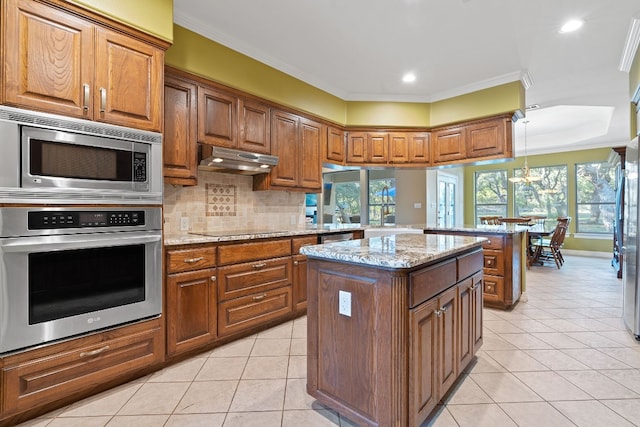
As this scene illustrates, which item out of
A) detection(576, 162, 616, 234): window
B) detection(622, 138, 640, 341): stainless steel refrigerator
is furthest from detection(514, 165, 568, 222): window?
detection(622, 138, 640, 341): stainless steel refrigerator

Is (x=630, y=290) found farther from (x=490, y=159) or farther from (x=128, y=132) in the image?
(x=128, y=132)

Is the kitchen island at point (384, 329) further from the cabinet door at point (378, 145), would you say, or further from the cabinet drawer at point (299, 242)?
the cabinet door at point (378, 145)

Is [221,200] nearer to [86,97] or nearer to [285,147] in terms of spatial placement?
[285,147]

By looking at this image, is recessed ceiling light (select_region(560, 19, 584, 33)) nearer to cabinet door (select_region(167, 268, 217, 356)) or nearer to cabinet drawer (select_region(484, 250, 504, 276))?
cabinet drawer (select_region(484, 250, 504, 276))

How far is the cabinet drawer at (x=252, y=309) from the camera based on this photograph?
2.55 m

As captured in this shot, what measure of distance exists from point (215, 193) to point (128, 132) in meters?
1.25

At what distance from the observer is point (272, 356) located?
2.43 metres

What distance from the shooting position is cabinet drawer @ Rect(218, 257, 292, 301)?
2533mm

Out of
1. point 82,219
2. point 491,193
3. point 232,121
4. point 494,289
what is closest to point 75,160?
point 82,219

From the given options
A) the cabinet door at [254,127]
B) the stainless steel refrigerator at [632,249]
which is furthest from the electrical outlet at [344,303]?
the stainless steel refrigerator at [632,249]

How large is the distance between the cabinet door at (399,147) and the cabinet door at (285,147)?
1.45 metres

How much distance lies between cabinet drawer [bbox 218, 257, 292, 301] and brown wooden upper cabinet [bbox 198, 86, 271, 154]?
1.14 metres

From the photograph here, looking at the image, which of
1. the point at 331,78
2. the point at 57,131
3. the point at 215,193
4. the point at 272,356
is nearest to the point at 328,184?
the point at 331,78

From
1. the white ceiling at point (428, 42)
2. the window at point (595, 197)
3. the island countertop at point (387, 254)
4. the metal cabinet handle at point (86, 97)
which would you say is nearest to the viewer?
the island countertop at point (387, 254)
